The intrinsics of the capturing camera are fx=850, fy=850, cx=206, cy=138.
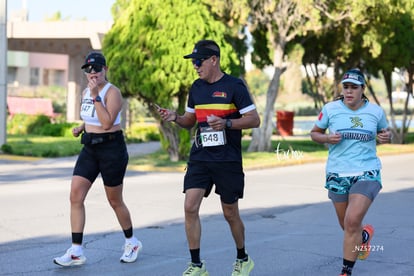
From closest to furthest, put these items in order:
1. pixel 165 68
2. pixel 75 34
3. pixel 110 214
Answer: pixel 110 214
pixel 165 68
pixel 75 34

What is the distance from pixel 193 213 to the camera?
23.1 feet

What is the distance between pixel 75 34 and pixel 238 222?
97.5 ft

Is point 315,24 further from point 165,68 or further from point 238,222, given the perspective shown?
point 238,222

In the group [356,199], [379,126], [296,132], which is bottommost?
[296,132]

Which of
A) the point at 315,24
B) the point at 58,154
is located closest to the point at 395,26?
the point at 315,24

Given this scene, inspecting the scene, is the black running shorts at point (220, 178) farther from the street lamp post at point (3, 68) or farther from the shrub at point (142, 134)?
Result: the shrub at point (142, 134)

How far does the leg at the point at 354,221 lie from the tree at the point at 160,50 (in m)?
13.1

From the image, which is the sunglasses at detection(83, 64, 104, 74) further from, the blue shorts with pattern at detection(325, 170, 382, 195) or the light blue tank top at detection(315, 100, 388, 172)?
the blue shorts with pattern at detection(325, 170, 382, 195)

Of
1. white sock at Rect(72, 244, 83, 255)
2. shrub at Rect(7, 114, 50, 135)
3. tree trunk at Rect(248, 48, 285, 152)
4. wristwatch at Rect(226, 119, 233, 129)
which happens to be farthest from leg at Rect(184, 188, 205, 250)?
shrub at Rect(7, 114, 50, 135)

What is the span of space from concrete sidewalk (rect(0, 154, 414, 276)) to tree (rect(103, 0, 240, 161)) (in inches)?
136

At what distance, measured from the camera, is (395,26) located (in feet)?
93.0

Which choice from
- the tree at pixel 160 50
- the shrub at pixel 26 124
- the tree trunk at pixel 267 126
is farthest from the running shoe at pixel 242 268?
the shrub at pixel 26 124

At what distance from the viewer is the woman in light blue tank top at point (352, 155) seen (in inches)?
273

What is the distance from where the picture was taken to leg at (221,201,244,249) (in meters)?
7.14
